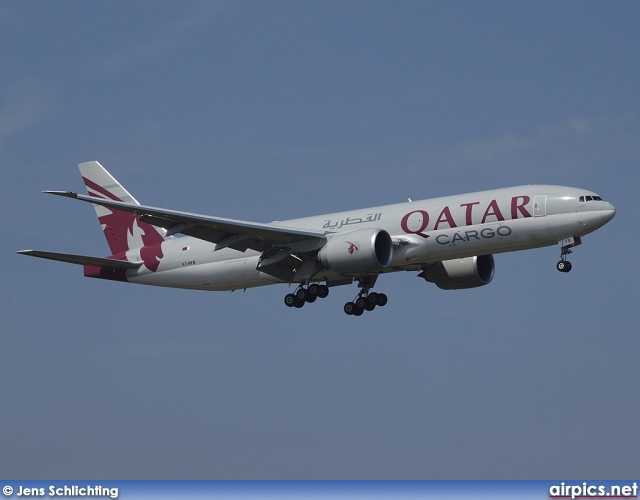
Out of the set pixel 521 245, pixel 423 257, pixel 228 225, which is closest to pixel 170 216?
pixel 228 225

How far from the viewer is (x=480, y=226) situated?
46.7m

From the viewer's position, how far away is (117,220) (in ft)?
188

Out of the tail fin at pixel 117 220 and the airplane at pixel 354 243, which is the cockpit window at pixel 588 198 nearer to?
the airplane at pixel 354 243

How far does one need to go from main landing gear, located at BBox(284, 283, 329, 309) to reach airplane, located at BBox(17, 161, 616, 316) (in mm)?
42

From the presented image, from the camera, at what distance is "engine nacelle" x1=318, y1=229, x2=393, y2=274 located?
47062mm

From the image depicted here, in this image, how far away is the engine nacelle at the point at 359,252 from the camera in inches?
1853

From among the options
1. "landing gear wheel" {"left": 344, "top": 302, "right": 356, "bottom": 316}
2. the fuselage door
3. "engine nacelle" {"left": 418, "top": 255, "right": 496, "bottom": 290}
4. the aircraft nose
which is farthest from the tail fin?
the aircraft nose

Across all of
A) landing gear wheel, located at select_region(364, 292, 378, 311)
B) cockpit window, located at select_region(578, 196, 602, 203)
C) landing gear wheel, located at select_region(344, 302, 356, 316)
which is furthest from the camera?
landing gear wheel, located at select_region(344, 302, 356, 316)

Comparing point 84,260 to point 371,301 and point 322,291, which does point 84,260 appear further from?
point 371,301

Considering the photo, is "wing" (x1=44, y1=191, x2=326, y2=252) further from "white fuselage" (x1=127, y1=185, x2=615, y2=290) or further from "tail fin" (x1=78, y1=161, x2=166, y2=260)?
"tail fin" (x1=78, y1=161, x2=166, y2=260)

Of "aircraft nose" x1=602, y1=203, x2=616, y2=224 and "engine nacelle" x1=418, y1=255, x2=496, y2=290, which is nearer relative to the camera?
"aircraft nose" x1=602, y1=203, x2=616, y2=224

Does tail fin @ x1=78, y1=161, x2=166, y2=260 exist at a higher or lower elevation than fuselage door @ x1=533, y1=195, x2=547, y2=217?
higher

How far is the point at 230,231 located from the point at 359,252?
550 centimetres

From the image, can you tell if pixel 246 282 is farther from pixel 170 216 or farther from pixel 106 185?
pixel 106 185
